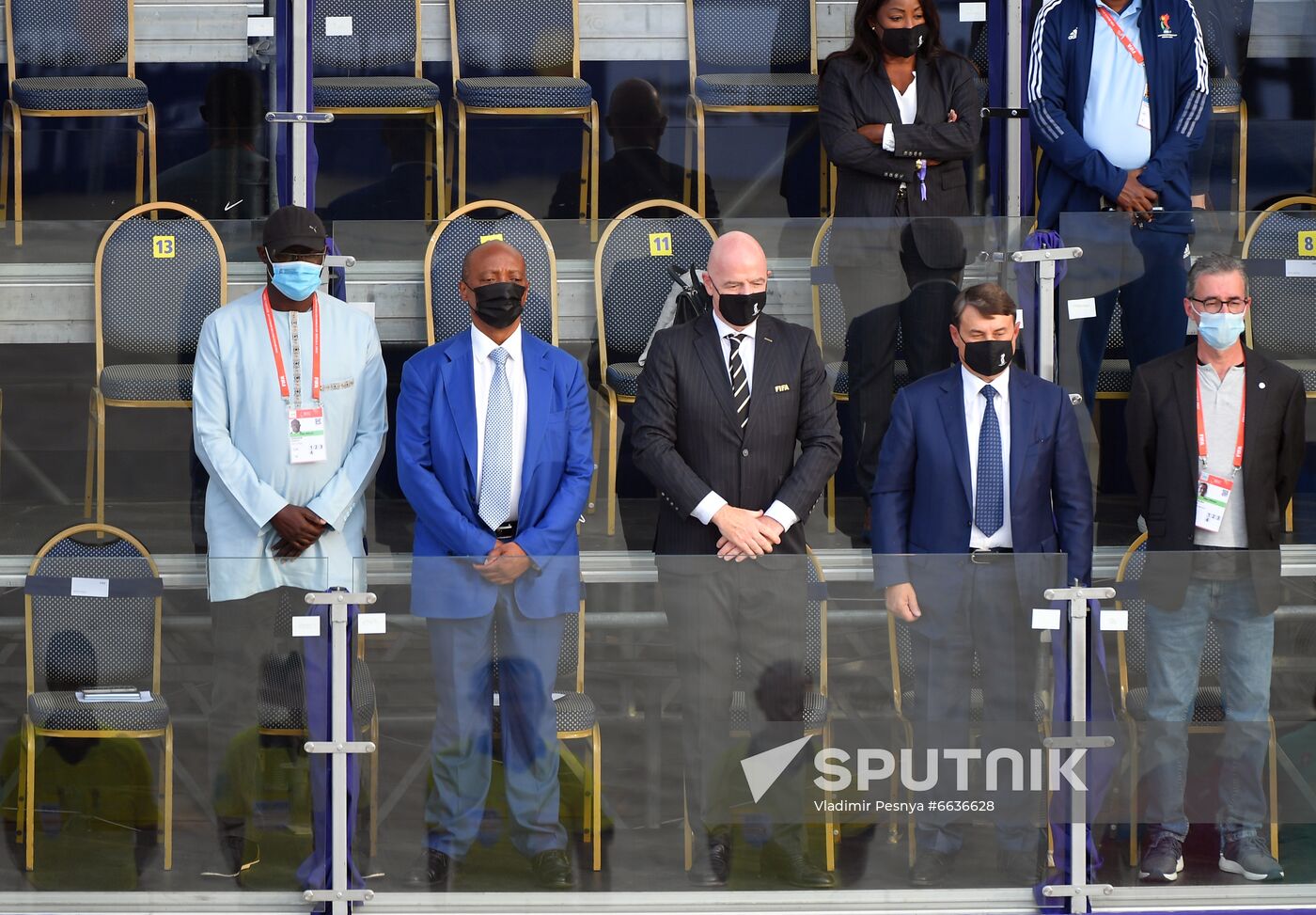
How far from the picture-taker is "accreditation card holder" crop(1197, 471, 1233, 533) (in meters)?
5.09

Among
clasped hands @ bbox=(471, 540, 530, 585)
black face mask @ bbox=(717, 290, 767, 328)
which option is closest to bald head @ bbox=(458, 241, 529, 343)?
black face mask @ bbox=(717, 290, 767, 328)

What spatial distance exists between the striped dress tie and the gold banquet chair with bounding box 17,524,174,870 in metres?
1.64

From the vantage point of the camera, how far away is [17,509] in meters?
5.64

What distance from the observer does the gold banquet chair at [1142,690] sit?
460 centimetres

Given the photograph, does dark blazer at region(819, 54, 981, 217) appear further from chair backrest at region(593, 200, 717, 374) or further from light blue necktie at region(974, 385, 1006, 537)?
light blue necktie at region(974, 385, 1006, 537)

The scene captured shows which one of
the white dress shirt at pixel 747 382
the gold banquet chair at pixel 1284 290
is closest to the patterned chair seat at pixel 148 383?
the white dress shirt at pixel 747 382

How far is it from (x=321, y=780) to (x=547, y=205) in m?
2.60

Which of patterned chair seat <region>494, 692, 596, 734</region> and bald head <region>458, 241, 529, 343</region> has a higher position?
bald head <region>458, 241, 529, 343</region>

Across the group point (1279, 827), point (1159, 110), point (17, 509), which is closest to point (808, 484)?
point (1279, 827)

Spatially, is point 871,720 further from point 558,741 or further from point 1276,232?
point 1276,232

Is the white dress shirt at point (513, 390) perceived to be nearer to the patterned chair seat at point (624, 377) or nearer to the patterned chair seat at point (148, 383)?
the patterned chair seat at point (624, 377)

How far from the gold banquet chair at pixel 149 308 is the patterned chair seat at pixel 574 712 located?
1923mm

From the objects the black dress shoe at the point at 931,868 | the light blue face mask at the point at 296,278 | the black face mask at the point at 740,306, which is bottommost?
the black dress shoe at the point at 931,868

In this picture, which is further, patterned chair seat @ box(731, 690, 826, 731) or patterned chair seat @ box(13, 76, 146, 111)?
patterned chair seat @ box(13, 76, 146, 111)
